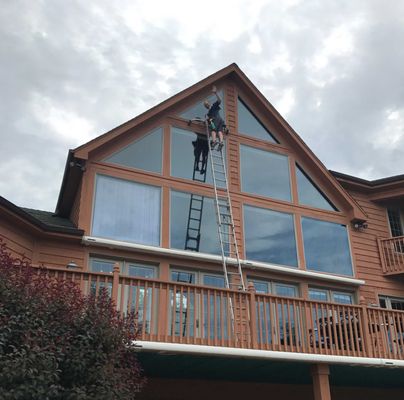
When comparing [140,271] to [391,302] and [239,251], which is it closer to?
[239,251]

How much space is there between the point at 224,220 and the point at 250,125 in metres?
3.21

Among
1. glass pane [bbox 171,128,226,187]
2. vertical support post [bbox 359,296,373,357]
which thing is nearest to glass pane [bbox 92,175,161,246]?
glass pane [bbox 171,128,226,187]

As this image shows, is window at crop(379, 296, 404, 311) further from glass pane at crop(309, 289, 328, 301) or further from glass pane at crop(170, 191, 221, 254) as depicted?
glass pane at crop(170, 191, 221, 254)

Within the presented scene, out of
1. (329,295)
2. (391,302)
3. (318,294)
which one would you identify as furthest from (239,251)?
(391,302)

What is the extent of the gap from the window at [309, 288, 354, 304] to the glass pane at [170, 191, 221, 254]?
9.54 ft

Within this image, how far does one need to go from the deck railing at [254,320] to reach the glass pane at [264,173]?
401cm

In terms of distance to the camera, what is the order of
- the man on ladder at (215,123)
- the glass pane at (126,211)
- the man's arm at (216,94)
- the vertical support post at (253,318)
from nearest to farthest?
the vertical support post at (253,318)
the glass pane at (126,211)
the man on ladder at (215,123)
the man's arm at (216,94)

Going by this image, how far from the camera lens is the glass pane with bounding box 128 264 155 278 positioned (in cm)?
1104

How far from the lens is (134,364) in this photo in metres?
6.24

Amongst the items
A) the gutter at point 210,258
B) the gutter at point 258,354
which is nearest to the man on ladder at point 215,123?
the gutter at point 210,258

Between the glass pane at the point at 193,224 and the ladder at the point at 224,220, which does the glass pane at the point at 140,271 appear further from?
the ladder at the point at 224,220

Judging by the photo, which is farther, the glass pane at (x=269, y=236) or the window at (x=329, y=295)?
the window at (x=329, y=295)

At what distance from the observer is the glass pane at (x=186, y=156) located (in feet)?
40.9

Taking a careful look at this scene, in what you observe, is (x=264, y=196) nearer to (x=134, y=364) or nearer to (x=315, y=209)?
(x=315, y=209)
